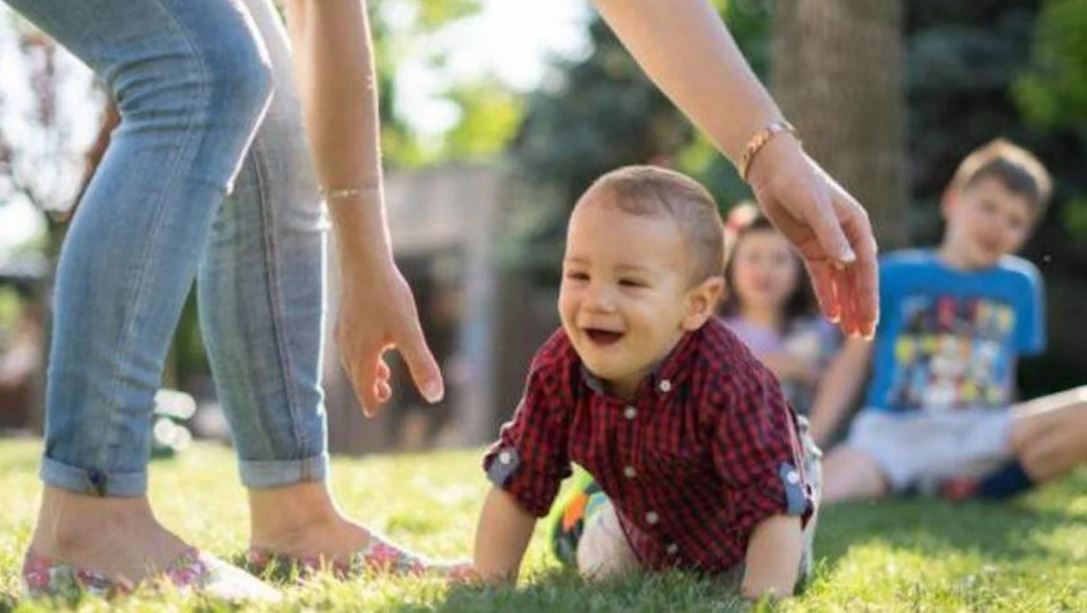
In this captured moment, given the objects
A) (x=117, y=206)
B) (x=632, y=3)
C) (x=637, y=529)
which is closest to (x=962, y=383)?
(x=637, y=529)

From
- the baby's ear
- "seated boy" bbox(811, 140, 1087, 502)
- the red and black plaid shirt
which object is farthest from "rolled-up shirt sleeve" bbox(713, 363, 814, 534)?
"seated boy" bbox(811, 140, 1087, 502)

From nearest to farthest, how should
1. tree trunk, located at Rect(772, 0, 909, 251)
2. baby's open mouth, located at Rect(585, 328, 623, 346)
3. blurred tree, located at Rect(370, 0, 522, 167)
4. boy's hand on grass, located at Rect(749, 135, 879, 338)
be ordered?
boy's hand on grass, located at Rect(749, 135, 879, 338)
baby's open mouth, located at Rect(585, 328, 623, 346)
tree trunk, located at Rect(772, 0, 909, 251)
blurred tree, located at Rect(370, 0, 522, 167)

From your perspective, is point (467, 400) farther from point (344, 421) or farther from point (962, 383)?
point (962, 383)

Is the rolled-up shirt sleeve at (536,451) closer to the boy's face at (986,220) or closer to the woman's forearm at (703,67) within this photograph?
the woman's forearm at (703,67)

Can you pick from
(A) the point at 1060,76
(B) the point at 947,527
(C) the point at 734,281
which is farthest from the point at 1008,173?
(A) the point at 1060,76

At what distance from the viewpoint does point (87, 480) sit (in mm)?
2355

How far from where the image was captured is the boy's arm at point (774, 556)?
8.75 ft

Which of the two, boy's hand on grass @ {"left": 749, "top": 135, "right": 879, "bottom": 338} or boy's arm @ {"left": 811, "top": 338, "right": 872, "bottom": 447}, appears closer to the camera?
boy's hand on grass @ {"left": 749, "top": 135, "right": 879, "bottom": 338}

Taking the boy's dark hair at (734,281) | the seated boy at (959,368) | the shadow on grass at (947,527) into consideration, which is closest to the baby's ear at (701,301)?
the shadow on grass at (947,527)

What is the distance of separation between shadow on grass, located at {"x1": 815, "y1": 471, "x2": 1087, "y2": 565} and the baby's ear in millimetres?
1034

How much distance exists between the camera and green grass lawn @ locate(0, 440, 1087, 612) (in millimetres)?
2400

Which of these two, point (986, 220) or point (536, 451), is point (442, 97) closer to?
point (986, 220)

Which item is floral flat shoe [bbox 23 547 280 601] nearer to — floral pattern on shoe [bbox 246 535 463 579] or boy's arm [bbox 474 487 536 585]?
floral pattern on shoe [bbox 246 535 463 579]

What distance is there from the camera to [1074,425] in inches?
232
